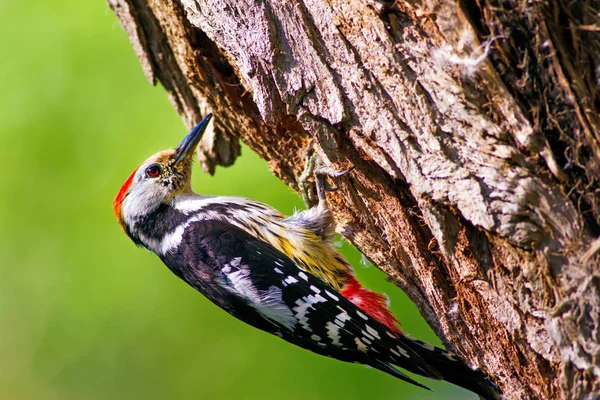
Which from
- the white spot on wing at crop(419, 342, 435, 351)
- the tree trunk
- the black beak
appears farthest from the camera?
the black beak

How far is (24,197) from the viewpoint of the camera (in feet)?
15.2

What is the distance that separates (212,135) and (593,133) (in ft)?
8.07

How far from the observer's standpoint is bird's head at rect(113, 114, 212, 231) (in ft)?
13.2

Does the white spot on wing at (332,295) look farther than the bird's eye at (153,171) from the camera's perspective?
No

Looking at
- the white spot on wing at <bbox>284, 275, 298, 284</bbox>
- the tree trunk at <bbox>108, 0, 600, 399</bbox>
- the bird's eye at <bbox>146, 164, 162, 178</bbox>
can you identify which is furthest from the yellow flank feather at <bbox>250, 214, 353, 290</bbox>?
the bird's eye at <bbox>146, 164, 162, 178</bbox>

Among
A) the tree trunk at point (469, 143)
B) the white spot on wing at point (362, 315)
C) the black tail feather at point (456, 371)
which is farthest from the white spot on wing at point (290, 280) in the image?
the black tail feather at point (456, 371)

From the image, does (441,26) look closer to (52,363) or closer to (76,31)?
(76,31)

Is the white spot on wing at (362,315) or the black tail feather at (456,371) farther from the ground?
the white spot on wing at (362,315)

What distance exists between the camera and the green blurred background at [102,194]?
443 centimetres

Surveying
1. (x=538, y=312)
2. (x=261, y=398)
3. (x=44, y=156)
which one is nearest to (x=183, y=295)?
(x=261, y=398)

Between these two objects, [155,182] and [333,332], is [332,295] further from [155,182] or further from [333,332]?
[155,182]

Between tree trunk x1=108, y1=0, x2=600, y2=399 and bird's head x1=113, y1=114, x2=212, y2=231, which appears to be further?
bird's head x1=113, y1=114, x2=212, y2=231

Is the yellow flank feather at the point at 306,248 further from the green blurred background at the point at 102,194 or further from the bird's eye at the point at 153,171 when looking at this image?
the bird's eye at the point at 153,171

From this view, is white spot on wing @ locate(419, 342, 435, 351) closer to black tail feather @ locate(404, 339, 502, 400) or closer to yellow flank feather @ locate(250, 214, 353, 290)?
black tail feather @ locate(404, 339, 502, 400)
